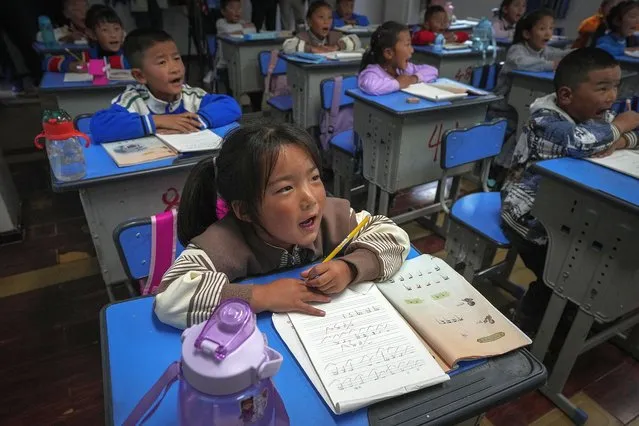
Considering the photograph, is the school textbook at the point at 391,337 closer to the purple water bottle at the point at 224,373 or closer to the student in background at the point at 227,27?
the purple water bottle at the point at 224,373

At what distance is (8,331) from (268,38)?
3.26 meters

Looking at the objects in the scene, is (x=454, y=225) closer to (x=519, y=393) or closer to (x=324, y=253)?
(x=324, y=253)

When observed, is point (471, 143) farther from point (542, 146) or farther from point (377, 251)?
point (377, 251)

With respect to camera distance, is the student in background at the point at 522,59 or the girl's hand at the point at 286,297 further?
the student in background at the point at 522,59

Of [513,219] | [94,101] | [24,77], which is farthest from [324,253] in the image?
[24,77]

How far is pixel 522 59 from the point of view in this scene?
3293 mm

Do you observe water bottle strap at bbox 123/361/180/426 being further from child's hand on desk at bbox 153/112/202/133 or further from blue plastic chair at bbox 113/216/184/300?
child's hand on desk at bbox 153/112/202/133

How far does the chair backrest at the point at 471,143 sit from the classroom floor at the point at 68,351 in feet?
2.22

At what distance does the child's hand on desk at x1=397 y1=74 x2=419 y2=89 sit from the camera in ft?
8.29

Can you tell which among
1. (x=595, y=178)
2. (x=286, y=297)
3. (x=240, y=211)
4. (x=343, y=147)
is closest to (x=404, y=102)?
(x=343, y=147)

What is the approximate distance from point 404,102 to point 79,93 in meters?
1.84

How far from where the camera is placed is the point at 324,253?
106cm

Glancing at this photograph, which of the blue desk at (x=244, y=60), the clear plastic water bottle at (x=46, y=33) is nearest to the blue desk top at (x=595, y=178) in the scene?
the blue desk at (x=244, y=60)

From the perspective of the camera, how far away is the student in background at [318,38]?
12.0 feet
